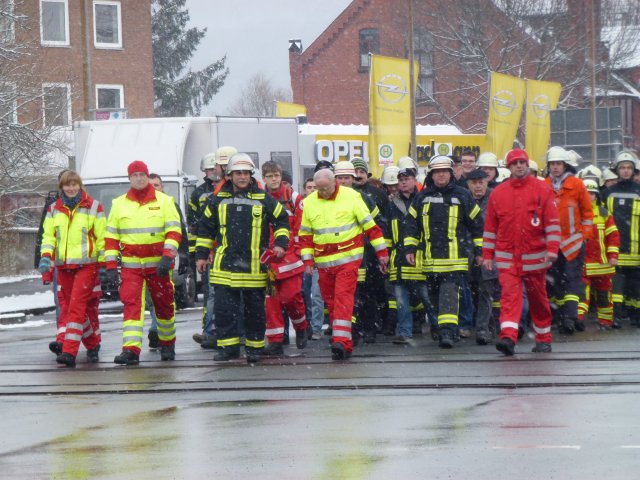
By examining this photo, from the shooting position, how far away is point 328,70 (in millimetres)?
66062

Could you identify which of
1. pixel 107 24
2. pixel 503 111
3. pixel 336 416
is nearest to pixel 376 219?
pixel 336 416

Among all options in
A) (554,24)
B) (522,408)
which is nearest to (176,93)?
(554,24)

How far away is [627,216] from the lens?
16.3 m

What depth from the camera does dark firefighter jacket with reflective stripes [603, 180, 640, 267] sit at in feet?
53.3

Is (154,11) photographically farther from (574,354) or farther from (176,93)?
(574,354)

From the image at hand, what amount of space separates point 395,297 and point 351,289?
73.0 inches

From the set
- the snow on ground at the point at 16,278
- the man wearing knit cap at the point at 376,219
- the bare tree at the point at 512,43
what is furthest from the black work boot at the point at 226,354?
the bare tree at the point at 512,43

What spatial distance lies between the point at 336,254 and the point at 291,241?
1058 millimetres

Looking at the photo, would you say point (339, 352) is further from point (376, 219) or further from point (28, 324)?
point (28, 324)

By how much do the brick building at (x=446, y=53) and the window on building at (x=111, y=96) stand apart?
10.8 metres

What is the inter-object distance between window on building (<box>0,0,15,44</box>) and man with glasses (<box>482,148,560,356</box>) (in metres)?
17.3

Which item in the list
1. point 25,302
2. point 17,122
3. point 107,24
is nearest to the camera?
point 25,302

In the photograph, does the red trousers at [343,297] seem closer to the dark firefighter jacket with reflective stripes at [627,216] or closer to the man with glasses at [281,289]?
the man with glasses at [281,289]

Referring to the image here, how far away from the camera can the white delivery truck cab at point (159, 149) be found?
22938 millimetres
